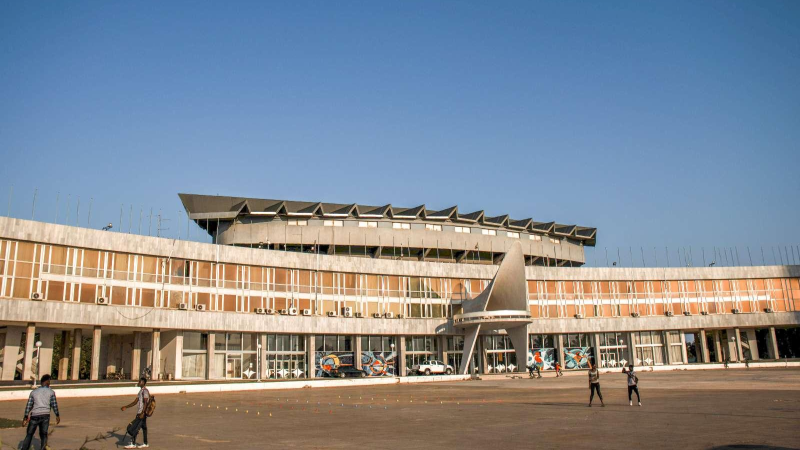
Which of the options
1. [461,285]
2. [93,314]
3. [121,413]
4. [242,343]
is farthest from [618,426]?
[461,285]

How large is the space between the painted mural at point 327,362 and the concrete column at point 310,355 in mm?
605

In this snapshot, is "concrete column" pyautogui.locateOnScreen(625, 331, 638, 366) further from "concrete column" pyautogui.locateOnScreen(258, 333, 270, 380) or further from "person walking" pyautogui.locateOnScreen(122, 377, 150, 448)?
"person walking" pyautogui.locateOnScreen(122, 377, 150, 448)

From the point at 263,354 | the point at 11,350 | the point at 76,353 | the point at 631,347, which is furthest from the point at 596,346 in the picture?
the point at 11,350

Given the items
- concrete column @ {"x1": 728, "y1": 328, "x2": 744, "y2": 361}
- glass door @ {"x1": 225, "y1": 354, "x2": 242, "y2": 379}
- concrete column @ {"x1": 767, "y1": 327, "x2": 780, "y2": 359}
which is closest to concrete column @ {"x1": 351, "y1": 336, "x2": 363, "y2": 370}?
glass door @ {"x1": 225, "y1": 354, "x2": 242, "y2": 379}

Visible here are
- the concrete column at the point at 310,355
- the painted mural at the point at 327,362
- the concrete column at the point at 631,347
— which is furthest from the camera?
the concrete column at the point at 631,347

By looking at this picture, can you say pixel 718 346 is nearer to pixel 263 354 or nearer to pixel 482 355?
pixel 482 355

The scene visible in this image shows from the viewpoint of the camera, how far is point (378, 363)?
202ft

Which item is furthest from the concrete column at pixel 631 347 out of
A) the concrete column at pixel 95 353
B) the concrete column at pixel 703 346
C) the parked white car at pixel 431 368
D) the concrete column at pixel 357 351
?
the concrete column at pixel 95 353

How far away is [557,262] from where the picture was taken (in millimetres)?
87062

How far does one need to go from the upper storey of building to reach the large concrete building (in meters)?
0.17

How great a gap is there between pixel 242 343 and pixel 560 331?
32.5m

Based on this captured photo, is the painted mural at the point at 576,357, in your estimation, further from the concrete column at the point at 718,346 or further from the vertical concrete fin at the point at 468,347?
the concrete column at the point at 718,346

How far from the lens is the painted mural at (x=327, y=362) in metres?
58.9

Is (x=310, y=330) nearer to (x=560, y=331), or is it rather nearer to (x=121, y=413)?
(x=560, y=331)
